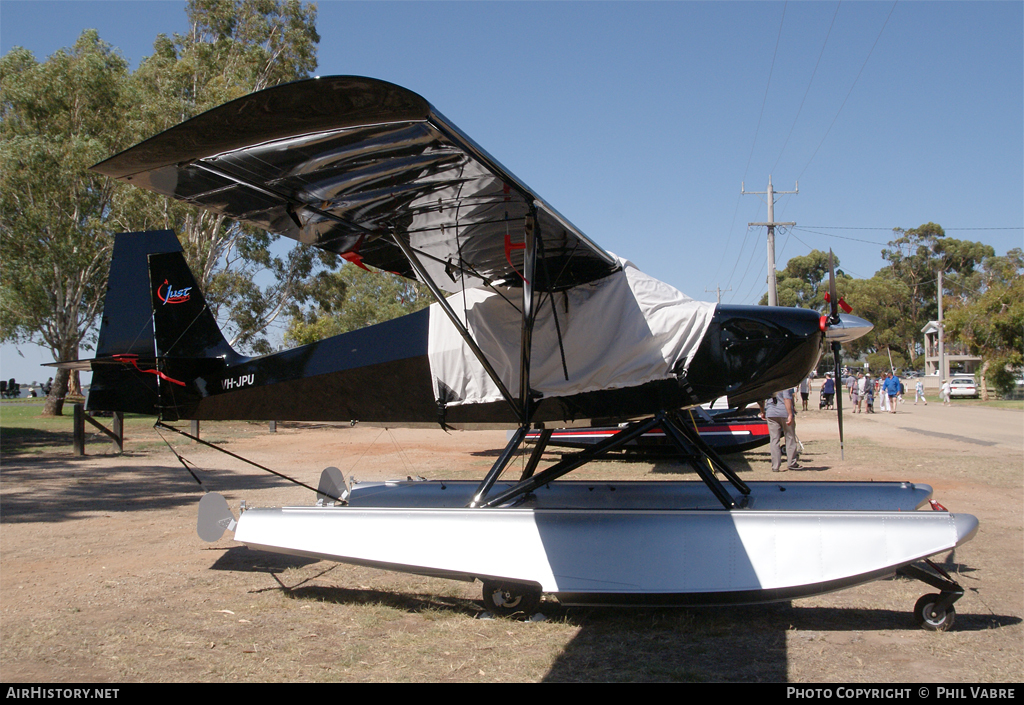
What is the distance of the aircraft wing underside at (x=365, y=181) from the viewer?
3.49 meters

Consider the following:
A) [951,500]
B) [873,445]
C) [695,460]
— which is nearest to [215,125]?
[695,460]

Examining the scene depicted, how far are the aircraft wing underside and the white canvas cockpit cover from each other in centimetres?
22

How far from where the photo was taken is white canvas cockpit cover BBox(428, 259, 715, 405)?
560 cm

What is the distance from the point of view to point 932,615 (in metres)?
4.68

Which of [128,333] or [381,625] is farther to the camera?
[128,333]

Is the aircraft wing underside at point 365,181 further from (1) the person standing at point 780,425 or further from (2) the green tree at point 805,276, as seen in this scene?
(2) the green tree at point 805,276

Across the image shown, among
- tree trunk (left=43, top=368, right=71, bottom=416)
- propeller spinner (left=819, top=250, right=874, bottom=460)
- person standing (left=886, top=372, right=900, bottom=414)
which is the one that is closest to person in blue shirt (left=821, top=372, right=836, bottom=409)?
person standing (left=886, top=372, right=900, bottom=414)

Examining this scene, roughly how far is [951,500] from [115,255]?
10672mm

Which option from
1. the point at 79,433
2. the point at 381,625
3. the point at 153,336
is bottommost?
the point at 381,625

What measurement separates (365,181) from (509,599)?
3.27 m

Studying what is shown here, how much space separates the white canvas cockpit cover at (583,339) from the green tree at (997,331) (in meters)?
40.2

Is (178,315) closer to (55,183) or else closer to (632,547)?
(632,547)

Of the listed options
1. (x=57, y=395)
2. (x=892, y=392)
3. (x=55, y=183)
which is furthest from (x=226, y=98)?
(x=892, y=392)

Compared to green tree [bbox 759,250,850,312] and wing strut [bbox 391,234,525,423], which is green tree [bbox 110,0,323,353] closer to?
wing strut [bbox 391,234,525,423]
